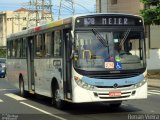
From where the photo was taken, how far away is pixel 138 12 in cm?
4638

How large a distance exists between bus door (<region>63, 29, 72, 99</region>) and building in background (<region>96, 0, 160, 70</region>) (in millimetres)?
29826

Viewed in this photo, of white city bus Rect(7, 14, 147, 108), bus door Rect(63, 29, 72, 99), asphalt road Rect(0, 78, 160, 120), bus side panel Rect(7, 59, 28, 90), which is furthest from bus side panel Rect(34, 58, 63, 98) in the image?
bus side panel Rect(7, 59, 28, 90)

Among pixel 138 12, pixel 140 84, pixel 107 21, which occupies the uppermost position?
pixel 138 12

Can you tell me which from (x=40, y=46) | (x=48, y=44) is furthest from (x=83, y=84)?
(x=40, y=46)

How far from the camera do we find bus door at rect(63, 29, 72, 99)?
1444 cm

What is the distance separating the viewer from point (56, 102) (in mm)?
16094

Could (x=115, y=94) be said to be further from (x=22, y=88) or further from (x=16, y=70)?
(x=16, y=70)

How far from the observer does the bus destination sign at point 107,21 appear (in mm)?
14204

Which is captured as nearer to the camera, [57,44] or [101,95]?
[101,95]

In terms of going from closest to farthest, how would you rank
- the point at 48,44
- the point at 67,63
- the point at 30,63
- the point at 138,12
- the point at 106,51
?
the point at 106,51, the point at 67,63, the point at 48,44, the point at 30,63, the point at 138,12

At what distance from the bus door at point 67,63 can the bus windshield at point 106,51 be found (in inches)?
20.4

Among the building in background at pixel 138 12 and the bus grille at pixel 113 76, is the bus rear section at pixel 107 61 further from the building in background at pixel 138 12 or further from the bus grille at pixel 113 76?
the building in background at pixel 138 12

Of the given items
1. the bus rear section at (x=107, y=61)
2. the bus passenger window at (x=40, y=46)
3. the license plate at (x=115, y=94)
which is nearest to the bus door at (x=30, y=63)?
the bus passenger window at (x=40, y=46)

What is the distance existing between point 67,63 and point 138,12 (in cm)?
3253
